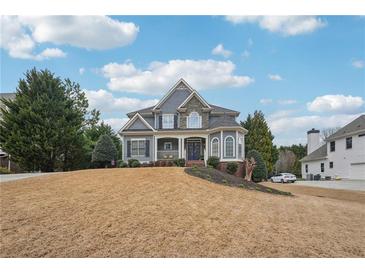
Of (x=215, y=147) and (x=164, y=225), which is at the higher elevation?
(x=215, y=147)

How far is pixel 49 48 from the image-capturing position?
790 cm

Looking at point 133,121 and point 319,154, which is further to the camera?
point 319,154

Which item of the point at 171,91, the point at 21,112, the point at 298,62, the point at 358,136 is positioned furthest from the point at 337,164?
the point at 21,112

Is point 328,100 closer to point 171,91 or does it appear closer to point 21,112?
point 171,91

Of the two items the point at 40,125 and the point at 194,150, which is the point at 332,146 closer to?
the point at 194,150

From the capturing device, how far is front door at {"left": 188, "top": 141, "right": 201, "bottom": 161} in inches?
824

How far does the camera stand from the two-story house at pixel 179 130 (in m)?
20.1

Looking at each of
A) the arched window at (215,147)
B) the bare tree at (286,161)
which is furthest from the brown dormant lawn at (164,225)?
the bare tree at (286,161)

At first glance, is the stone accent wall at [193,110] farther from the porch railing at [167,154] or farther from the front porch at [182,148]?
the porch railing at [167,154]

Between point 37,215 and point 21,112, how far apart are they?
1274 centimetres

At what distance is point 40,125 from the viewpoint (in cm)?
1609

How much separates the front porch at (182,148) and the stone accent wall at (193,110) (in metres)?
1.08

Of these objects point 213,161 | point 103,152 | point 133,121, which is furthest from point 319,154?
point 103,152

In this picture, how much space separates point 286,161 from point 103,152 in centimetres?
2687
